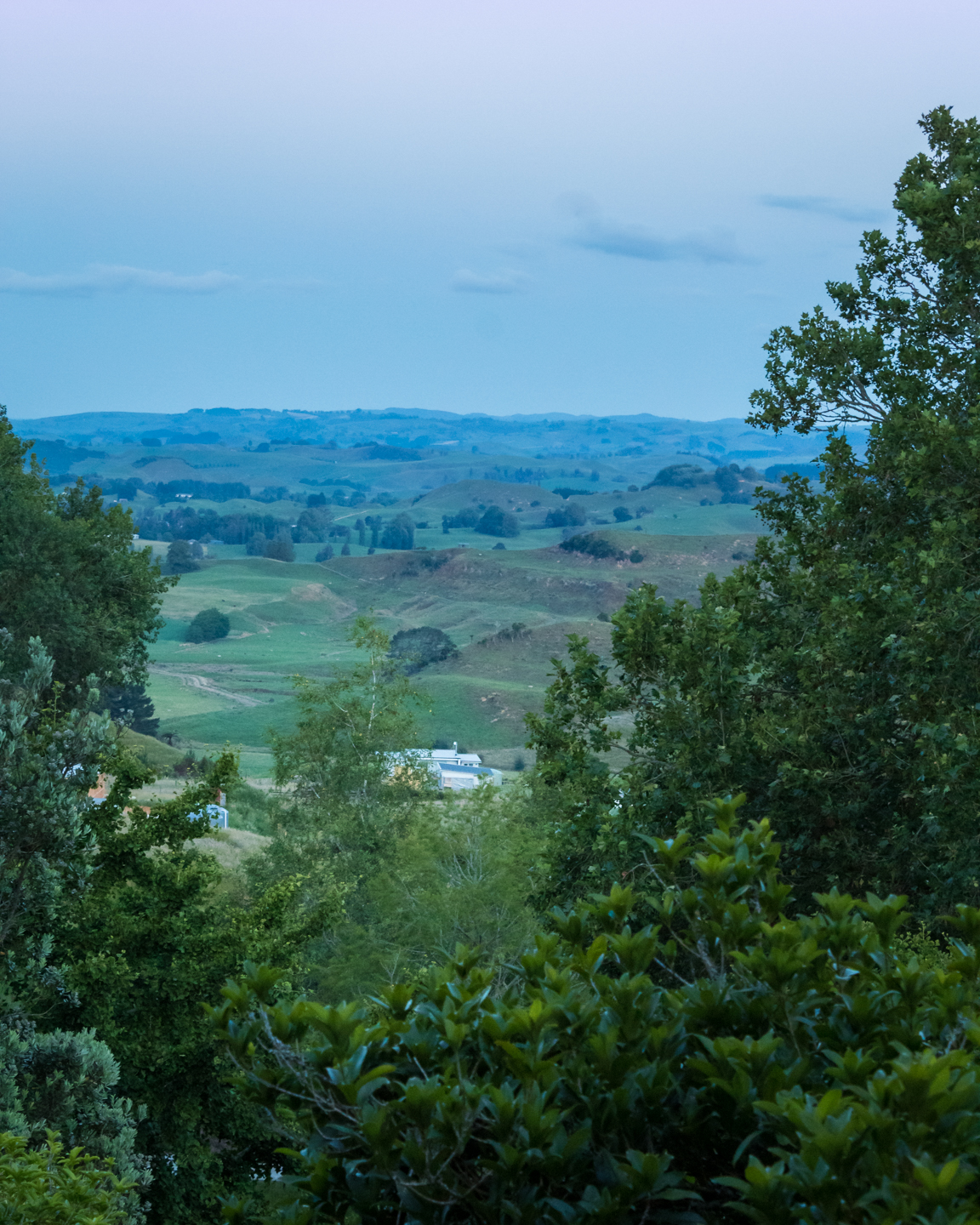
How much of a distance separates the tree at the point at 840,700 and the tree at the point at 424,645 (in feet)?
431

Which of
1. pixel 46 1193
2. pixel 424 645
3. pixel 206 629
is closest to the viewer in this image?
pixel 46 1193

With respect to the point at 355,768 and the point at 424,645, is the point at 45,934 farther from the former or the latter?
the point at 424,645

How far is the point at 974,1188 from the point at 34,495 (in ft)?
111

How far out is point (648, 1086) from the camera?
154 inches

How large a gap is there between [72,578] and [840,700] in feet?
84.1

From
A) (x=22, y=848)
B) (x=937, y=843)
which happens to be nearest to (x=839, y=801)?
(x=937, y=843)

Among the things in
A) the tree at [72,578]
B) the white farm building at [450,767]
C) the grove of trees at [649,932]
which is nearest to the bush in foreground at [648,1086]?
the grove of trees at [649,932]

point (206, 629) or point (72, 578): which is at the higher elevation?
point (72, 578)

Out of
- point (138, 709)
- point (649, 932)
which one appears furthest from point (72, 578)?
point (138, 709)

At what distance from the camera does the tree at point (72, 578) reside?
31312mm

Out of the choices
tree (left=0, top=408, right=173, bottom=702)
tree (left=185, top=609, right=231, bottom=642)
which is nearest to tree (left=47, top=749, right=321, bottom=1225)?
tree (left=0, top=408, right=173, bottom=702)

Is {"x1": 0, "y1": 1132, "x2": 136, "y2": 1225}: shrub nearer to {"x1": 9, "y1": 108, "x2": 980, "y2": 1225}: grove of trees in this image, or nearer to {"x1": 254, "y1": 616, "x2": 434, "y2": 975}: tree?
{"x1": 9, "y1": 108, "x2": 980, "y2": 1225}: grove of trees

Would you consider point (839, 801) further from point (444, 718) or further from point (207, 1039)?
point (444, 718)

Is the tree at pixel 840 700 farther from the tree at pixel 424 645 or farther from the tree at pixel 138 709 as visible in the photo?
the tree at pixel 424 645
